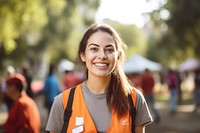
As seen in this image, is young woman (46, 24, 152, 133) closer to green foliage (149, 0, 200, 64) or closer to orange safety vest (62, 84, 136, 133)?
orange safety vest (62, 84, 136, 133)

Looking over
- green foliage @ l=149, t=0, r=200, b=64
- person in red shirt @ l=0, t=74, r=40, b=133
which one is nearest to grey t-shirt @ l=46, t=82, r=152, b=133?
person in red shirt @ l=0, t=74, r=40, b=133

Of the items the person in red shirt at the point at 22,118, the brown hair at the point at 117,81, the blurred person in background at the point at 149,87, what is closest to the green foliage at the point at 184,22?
the blurred person in background at the point at 149,87

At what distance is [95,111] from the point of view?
295 centimetres

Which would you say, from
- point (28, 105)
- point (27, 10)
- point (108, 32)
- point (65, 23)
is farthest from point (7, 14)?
point (65, 23)

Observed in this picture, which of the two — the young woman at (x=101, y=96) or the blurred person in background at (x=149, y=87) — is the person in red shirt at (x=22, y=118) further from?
the blurred person in background at (x=149, y=87)

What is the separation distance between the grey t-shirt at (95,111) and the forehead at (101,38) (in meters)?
0.33

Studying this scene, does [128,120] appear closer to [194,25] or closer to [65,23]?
[194,25]

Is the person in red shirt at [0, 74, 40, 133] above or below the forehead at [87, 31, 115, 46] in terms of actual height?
below

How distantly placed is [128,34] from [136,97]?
276 feet

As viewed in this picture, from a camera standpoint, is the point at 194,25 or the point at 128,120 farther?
the point at 194,25

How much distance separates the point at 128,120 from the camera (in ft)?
9.64

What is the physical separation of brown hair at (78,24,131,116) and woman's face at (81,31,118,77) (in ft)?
0.15

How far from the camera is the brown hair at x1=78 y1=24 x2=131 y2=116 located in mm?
2965

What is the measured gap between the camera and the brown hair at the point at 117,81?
296 centimetres
